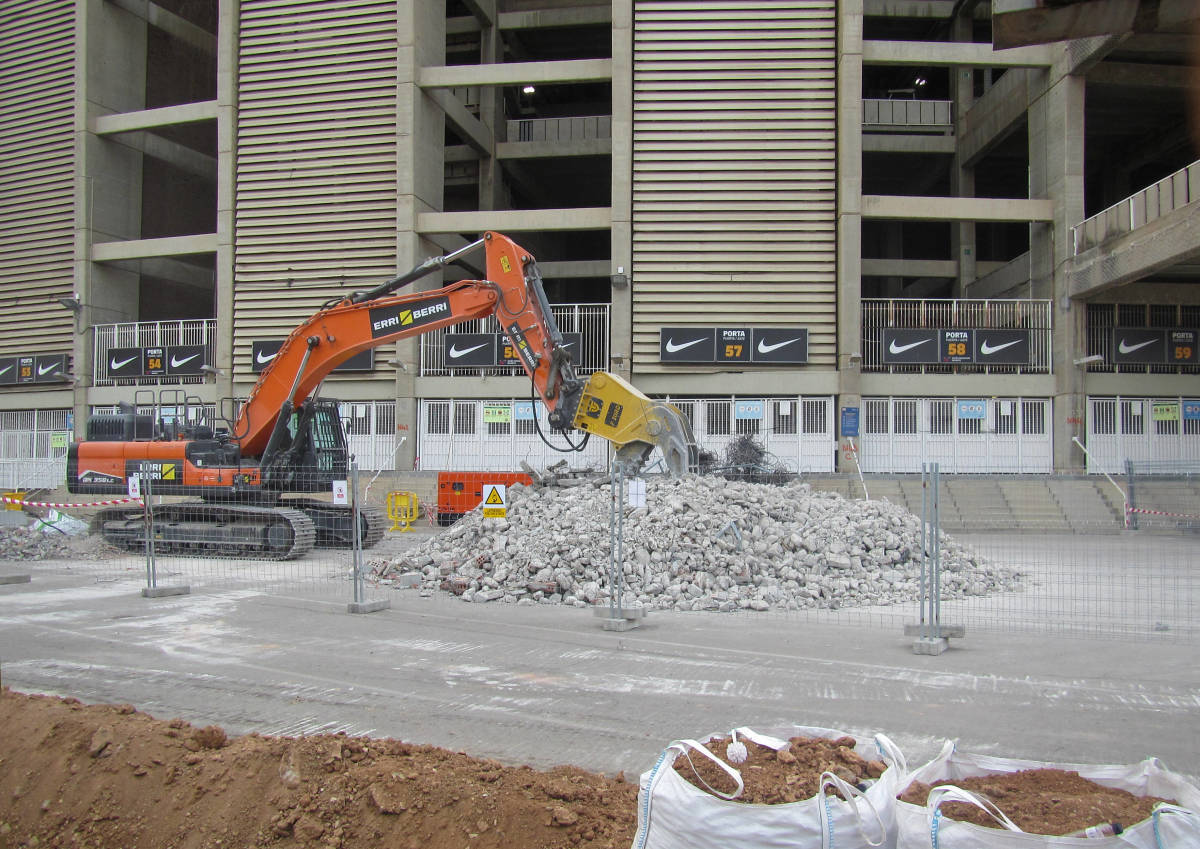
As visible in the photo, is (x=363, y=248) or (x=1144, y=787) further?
(x=363, y=248)

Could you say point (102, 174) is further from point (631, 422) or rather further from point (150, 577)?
point (631, 422)

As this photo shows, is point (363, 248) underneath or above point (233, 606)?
above

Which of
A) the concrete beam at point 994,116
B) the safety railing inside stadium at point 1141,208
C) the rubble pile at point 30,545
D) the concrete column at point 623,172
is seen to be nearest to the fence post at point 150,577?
the rubble pile at point 30,545

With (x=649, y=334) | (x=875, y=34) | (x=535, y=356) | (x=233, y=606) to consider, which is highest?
Result: (x=875, y=34)

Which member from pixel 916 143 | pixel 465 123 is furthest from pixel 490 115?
pixel 916 143

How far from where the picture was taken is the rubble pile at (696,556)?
36.3ft

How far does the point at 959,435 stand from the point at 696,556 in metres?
15.6

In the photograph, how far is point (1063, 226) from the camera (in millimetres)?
24500

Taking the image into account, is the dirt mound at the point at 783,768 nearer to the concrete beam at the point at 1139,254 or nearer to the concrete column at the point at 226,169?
the concrete beam at the point at 1139,254

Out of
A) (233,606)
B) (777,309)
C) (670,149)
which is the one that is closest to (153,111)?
(670,149)

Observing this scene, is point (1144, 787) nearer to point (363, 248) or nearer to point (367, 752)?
point (367, 752)

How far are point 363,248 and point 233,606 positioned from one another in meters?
17.6

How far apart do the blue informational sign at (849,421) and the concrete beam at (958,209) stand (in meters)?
5.50

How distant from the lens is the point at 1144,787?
10.3 feet
